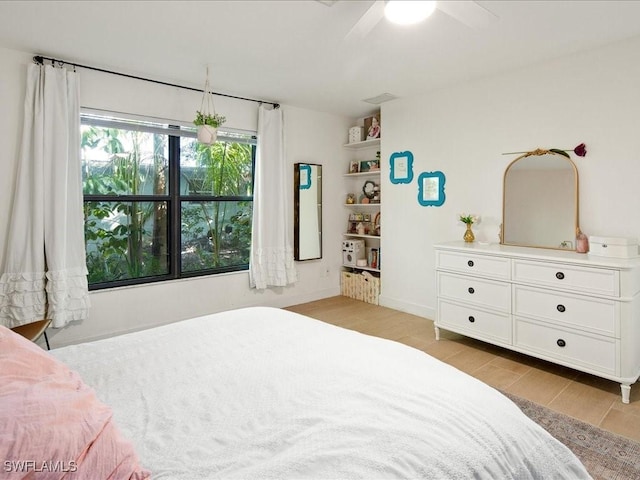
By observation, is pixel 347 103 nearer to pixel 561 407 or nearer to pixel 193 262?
pixel 193 262

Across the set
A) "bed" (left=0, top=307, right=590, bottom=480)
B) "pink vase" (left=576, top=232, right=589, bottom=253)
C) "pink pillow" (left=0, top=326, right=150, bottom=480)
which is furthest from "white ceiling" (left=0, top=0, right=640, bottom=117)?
"pink pillow" (left=0, top=326, right=150, bottom=480)

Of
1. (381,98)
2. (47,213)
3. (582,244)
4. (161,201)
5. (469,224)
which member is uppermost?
(381,98)

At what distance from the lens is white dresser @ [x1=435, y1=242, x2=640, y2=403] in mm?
2463

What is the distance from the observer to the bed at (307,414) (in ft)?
3.07

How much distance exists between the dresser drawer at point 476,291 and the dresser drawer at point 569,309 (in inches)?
3.4

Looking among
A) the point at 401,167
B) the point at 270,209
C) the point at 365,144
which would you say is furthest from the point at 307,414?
the point at 365,144

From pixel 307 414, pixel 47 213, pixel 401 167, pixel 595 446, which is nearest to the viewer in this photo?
pixel 307 414

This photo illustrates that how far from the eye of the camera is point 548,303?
9.18 feet

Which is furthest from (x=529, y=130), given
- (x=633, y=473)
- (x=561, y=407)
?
(x=633, y=473)

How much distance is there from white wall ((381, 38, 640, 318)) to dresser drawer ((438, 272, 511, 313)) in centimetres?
A: 65

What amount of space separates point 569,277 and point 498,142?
1476mm

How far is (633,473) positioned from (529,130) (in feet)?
8.49

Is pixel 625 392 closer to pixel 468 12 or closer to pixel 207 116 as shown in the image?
pixel 468 12

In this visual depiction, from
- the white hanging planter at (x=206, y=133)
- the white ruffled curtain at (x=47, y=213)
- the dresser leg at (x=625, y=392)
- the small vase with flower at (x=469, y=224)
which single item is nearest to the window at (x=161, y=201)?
the white ruffled curtain at (x=47, y=213)
